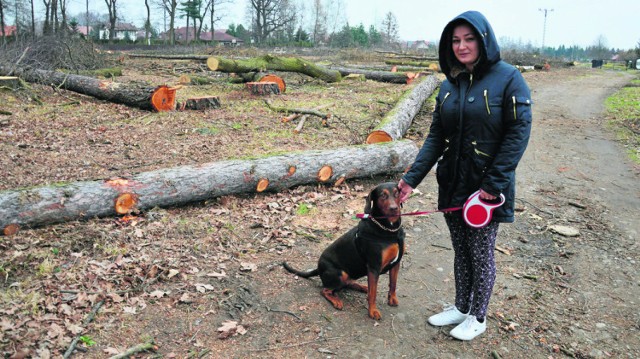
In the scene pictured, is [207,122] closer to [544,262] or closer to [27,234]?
[27,234]

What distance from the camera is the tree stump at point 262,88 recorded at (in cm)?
1466

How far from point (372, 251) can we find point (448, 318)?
0.92m

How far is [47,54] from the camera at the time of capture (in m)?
16.4

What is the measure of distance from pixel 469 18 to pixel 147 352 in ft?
10.6

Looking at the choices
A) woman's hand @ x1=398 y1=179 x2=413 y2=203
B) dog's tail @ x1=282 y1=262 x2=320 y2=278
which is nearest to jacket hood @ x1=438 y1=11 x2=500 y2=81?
woman's hand @ x1=398 y1=179 x2=413 y2=203

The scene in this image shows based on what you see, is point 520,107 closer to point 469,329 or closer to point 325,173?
point 469,329

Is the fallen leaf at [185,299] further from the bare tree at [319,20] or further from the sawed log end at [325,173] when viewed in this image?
the bare tree at [319,20]

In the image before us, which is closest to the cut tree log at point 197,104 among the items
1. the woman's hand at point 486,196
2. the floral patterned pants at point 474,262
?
the floral patterned pants at point 474,262

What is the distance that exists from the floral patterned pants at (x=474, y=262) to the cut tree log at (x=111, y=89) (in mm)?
9693

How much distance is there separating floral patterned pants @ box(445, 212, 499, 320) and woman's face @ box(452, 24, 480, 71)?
1088 millimetres

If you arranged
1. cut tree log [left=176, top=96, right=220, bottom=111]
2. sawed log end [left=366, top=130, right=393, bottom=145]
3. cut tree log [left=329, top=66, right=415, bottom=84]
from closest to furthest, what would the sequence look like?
sawed log end [left=366, top=130, right=393, bottom=145] → cut tree log [left=176, top=96, right=220, bottom=111] → cut tree log [left=329, top=66, right=415, bottom=84]

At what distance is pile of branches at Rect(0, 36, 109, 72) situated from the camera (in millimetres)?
14781

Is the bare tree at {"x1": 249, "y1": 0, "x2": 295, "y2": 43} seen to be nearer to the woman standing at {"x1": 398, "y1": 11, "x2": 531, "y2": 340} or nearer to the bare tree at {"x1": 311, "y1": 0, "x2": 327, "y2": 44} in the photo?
the bare tree at {"x1": 311, "y1": 0, "x2": 327, "y2": 44}

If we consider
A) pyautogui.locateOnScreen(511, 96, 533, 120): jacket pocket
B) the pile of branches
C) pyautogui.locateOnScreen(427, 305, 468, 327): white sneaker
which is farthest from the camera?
the pile of branches
